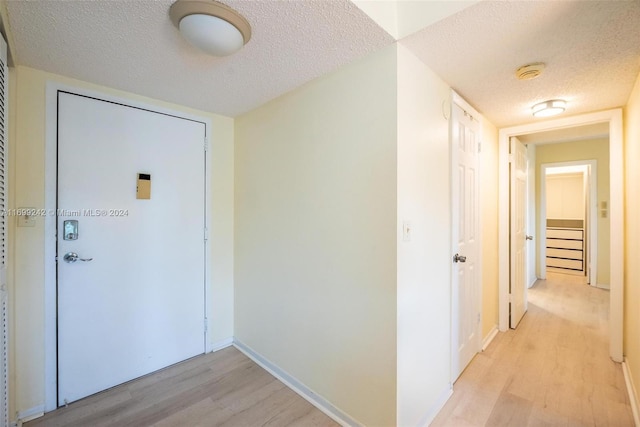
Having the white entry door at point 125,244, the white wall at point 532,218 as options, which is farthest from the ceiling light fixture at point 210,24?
the white wall at point 532,218

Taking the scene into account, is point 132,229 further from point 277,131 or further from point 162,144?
point 277,131

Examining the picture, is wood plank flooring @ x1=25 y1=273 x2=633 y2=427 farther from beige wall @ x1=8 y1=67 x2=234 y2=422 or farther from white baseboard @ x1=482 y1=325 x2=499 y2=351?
beige wall @ x1=8 y1=67 x2=234 y2=422

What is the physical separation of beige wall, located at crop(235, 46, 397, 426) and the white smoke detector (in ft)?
2.81

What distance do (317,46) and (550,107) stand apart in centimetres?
194

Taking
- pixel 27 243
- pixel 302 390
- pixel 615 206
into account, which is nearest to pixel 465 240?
pixel 615 206

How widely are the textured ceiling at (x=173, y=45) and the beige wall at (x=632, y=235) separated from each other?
1.86 meters

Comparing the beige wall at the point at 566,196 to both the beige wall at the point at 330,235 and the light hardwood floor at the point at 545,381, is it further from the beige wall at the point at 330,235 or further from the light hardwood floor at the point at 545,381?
Result: the beige wall at the point at 330,235

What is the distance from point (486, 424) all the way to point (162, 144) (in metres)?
3.00

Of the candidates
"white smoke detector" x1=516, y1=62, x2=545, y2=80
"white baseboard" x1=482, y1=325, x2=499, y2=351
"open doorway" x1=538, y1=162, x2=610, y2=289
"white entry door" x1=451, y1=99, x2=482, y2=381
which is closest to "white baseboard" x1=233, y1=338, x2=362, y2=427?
"white entry door" x1=451, y1=99, x2=482, y2=381

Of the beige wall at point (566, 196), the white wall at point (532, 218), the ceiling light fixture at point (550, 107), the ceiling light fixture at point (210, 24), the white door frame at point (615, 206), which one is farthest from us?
the beige wall at point (566, 196)

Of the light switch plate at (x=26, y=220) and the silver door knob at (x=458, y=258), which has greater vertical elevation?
the light switch plate at (x=26, y=220)

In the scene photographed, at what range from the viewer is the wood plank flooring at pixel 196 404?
1.72m

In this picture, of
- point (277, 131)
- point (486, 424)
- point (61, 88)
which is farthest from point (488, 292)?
point (61, 88)

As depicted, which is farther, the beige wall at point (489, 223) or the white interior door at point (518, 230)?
the white interior door at point (518, 230)
